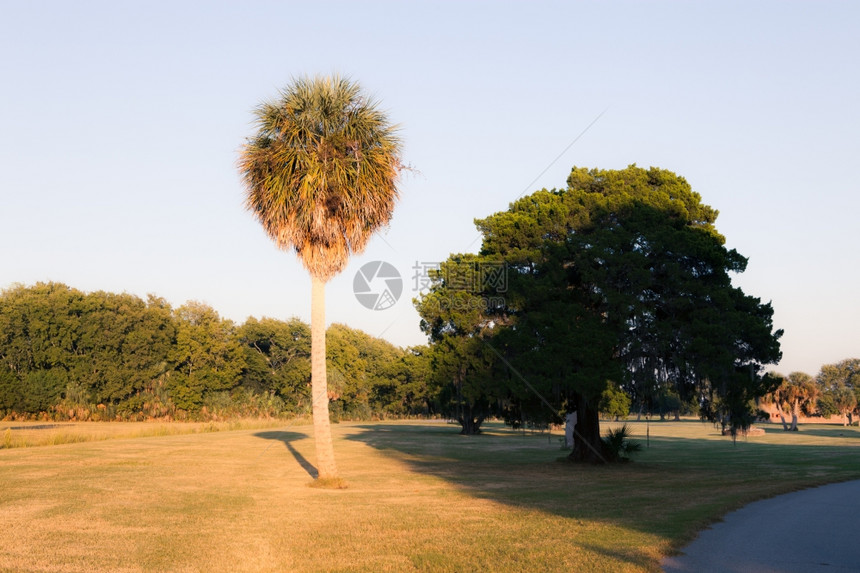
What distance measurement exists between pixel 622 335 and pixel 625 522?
502 inches

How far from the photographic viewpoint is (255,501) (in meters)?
19.2

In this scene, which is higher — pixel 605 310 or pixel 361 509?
pixel 605 310

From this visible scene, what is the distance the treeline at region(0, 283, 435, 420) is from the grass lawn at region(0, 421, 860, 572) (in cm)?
3412

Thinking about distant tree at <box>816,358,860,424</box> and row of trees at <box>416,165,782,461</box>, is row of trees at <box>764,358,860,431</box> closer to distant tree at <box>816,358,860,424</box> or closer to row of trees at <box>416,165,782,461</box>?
distant tree at <box>816,358,860,424</box>

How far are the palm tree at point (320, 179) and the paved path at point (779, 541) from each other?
12768 mm

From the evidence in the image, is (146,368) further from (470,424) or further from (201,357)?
(470,424)

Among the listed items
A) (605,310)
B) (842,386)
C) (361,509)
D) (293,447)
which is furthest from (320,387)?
(842,386)

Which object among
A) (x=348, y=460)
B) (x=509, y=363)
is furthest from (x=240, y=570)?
(x=348, y=460)

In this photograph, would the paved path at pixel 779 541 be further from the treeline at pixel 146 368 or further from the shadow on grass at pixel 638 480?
the treeline at pixel 146 368

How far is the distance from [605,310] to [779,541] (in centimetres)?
1573

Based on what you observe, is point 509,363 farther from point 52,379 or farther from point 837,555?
point 52,379

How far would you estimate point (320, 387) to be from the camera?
2256cm

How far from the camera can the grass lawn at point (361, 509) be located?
11.5m

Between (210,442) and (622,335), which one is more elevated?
(622,335)
